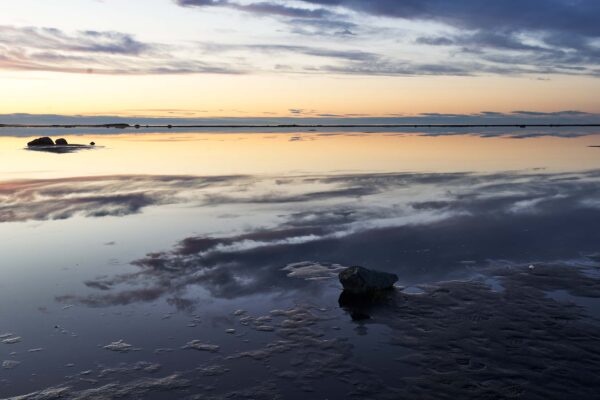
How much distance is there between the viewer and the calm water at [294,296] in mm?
9883

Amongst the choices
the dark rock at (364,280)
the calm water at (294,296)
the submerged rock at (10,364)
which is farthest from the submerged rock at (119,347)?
the dark rock at (364,280)

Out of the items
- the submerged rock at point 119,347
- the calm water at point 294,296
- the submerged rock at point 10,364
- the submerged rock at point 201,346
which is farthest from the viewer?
the submerged rock at point 201,346

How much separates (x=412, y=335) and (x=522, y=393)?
2958 millimetres

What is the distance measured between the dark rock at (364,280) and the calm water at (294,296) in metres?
0.52

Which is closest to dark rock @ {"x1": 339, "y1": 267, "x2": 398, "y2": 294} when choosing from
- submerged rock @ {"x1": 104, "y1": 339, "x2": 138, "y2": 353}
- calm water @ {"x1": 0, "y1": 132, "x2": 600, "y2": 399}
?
calm water @ {"x1": 0, "y1": 132, "x2": 600, "y2": 399}

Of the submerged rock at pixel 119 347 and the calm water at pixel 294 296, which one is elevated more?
the calm water at pixel 294 296

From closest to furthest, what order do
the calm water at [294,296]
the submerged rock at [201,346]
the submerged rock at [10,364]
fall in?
the calm water at [294,296]
the submerged rock at [10,364]
the submerged rock at [201,346]

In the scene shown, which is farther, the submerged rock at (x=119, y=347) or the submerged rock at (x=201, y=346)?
the submerged rock at (x=201, y=346)

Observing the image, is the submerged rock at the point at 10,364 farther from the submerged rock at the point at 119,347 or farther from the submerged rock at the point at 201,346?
the submerged rock at the point at 201,346

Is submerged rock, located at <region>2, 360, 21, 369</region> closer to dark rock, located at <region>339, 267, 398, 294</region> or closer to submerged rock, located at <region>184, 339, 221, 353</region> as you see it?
submerged rock, located at <region>184, 339, 221, 353</region>

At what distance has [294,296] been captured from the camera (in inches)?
567

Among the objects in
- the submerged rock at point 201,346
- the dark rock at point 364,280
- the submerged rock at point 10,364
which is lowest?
the submerged rock at point 201,346

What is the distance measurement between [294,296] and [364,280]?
2027 millimetres

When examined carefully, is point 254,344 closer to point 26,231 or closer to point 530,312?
point 530,312
